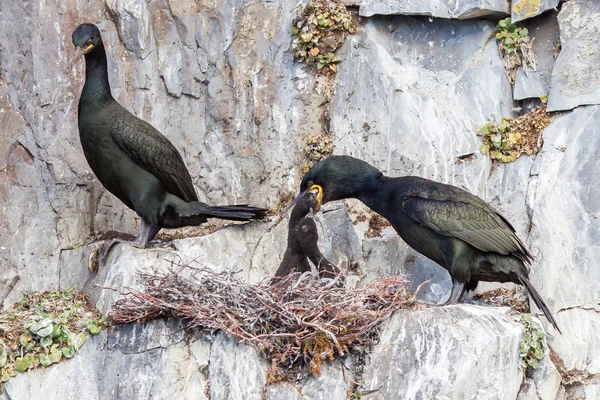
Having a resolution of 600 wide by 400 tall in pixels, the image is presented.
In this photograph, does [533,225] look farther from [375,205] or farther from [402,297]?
[402,297]

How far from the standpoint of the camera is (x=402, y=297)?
8031mm

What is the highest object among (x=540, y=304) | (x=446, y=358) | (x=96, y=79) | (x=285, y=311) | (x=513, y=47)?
(x=513, y=47)

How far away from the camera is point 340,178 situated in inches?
368

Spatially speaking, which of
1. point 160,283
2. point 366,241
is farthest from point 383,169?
point 160,283

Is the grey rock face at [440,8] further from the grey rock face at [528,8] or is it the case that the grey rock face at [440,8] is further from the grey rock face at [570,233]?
the grey rock face at [570,233]

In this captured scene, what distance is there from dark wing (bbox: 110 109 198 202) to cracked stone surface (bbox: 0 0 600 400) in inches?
19.9

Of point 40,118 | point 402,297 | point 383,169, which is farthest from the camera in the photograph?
point 383,169

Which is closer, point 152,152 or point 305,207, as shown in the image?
point 152,152

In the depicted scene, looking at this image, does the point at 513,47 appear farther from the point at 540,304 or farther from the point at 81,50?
the point at 81,50

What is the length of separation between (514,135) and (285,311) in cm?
344

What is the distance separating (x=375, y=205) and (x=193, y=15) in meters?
2.97

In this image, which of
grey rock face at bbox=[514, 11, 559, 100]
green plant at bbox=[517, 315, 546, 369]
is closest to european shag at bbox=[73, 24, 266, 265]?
green plant at bbox=[517, 315, 546, 369]

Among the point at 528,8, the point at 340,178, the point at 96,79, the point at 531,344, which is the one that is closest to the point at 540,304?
Answer: the point at 531,344

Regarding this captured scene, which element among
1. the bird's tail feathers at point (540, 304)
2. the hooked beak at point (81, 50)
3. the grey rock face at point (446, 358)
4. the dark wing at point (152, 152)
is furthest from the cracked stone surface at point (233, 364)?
the hooked beak at point (81, 50)
